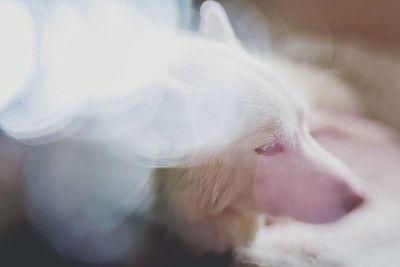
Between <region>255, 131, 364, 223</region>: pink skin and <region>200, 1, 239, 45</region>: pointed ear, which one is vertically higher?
<region>200, 1, 239, 45</region>: pointed ear

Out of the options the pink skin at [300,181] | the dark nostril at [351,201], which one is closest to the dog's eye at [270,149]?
the pink skin at [300,181]

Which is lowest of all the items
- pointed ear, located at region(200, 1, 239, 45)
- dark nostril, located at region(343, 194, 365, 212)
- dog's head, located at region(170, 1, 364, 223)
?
dark nostril, located at region(343, 194, 365, 212)

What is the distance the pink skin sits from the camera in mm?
948

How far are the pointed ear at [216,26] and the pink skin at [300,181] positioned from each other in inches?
8.1

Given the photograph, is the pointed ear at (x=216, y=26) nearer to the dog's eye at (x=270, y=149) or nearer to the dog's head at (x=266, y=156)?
the dog's head at (x=266, y=156)

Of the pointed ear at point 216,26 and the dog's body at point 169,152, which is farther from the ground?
the pointed ear at point 216,26

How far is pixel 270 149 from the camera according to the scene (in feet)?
3.08

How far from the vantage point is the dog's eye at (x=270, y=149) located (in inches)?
36.8

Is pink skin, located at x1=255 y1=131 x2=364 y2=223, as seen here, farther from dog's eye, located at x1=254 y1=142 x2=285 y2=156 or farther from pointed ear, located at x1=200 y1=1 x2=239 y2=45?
pointed ear, located at x1=200 y1=1 x2=239 y2=45

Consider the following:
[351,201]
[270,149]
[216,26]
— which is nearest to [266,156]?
[270,149]

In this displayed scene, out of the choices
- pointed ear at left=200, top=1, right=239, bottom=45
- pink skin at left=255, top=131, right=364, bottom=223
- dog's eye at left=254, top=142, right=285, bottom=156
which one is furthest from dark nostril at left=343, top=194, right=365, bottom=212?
pointed ear at left=200, top=1, right=239, bottom=45

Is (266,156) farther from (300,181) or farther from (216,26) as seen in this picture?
(216,26)

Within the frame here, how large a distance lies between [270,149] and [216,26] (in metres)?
0.25

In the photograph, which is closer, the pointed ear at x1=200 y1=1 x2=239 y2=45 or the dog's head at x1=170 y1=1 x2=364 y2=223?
the dog's head at x1=170 y1=1 x2=364 y2=223
